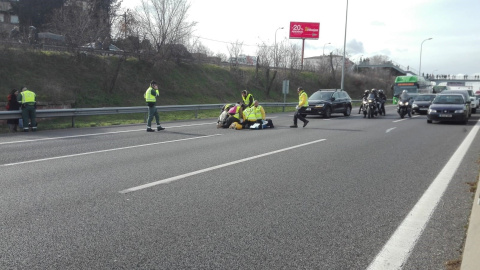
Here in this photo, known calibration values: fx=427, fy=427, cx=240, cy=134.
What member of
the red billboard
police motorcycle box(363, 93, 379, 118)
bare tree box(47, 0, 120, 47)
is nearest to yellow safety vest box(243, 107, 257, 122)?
police motorcycle box(363, 93, 379, 118)

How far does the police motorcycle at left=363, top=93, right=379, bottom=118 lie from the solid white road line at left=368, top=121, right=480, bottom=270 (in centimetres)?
1766

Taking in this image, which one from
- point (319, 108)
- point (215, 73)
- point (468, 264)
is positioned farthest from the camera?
point (215, 73)

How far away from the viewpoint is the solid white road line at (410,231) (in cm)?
401

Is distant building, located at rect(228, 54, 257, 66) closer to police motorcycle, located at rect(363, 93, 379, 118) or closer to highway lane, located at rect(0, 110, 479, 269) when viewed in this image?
police motorcycle, located at rect(363, 93, 379, 118)

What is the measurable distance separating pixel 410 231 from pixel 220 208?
2.34 metres

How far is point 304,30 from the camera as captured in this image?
6544cm

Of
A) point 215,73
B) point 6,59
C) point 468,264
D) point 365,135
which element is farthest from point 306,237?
point 215,73

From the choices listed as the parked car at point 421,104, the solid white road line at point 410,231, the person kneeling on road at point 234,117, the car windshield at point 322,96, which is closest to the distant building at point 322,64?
the parked car at point 421,104

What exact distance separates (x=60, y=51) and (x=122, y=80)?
5169mm

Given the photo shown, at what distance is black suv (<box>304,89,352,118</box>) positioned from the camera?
24.7 meters

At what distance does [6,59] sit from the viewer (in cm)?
2841

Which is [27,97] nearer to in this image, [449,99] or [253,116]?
[253,116]

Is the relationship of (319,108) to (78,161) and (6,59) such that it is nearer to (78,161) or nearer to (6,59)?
(78,161)

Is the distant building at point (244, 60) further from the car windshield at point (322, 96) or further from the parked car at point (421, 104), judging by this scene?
the car windshield at point (322, 96)
